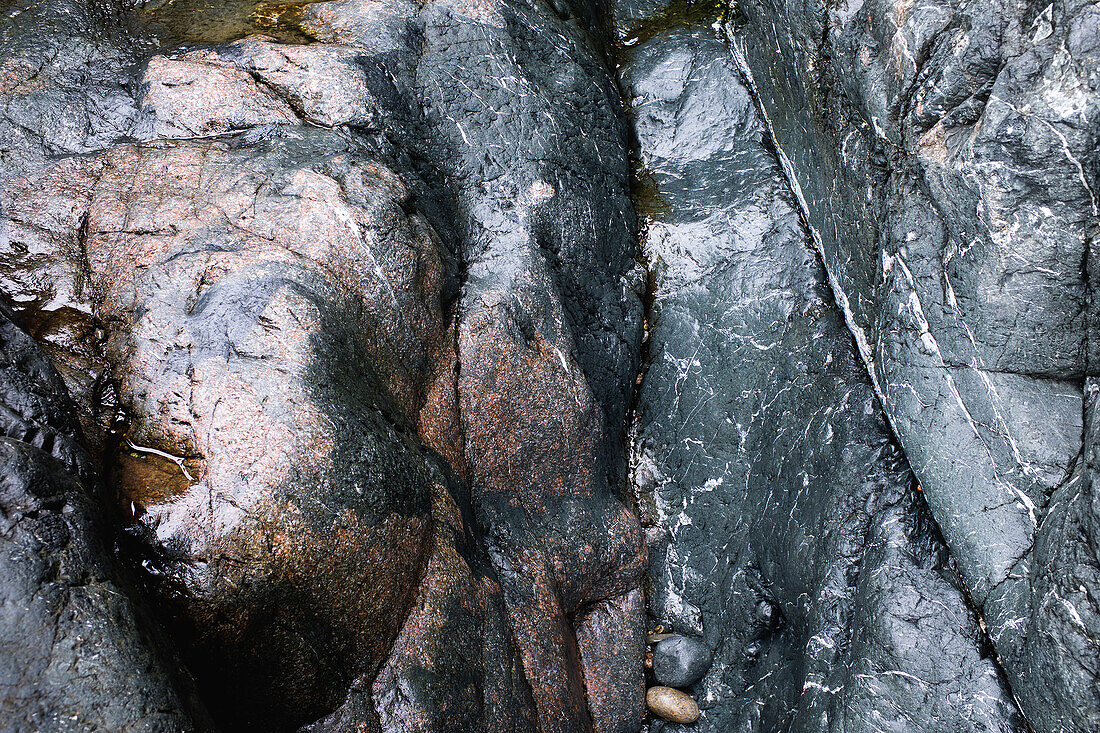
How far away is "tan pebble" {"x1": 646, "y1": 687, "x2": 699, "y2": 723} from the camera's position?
404 centimetres

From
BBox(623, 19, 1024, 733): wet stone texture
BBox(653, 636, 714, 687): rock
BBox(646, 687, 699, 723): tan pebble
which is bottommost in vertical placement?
BBox(646, 687, 699, 723): tan pebble

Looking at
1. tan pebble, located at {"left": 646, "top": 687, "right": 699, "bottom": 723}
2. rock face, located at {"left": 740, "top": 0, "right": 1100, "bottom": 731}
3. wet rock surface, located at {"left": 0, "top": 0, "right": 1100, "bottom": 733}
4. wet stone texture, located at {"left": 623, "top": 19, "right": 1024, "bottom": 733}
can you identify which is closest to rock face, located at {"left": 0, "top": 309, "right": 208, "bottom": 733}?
wet rock surface, located at {"left": 0, "top": 0, "right": 1100, "bottom": 733}

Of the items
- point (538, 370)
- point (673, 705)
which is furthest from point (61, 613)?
point (673, 705)

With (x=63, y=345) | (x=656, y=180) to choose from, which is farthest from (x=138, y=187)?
(x=656, y=180)

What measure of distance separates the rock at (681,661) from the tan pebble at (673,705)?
7 cm

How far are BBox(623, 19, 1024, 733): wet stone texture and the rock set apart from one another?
89 mm

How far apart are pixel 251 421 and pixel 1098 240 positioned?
10.4 feet

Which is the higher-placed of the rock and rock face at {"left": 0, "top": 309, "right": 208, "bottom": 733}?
rock face at {"left": 0, "top": 309, "right": 208, "bottom": 733}

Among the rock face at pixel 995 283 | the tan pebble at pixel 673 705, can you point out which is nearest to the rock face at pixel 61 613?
the tan pebble at pixel 673 705

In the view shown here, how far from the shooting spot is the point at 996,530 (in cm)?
299

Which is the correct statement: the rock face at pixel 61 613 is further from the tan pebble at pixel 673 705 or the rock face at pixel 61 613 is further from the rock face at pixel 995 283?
the rock face at pixel 995 283

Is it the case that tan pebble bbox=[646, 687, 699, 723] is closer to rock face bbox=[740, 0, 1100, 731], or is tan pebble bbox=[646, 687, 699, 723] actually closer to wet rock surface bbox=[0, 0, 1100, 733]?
wet rock surface bbox=[0, 0, 1100, 733]

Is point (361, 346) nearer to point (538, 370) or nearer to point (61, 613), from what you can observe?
point (538, 370)

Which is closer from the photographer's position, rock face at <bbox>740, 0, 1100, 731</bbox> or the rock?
rock face at <bbox>740, 0, 1100, 731</bbox>
